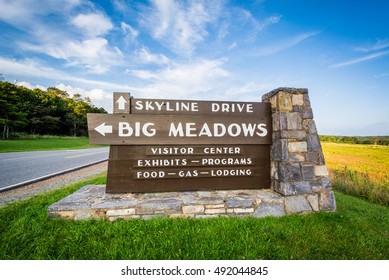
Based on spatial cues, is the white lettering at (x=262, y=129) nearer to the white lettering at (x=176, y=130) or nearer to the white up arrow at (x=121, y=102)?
the white lettering at (x=176, y=130)

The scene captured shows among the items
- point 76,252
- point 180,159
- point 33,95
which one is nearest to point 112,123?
point 180,159

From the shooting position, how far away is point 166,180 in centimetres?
376

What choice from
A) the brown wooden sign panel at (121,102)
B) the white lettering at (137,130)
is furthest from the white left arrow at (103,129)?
the brown wooden sign panel at (121,102)

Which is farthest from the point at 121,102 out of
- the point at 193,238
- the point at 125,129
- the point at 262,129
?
the point at 262,129

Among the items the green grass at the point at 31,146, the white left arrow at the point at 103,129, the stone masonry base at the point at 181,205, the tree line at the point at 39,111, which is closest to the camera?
the stone masonry base at the point at 181,205

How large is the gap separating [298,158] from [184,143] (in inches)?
92.4

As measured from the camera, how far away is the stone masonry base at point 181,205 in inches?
123

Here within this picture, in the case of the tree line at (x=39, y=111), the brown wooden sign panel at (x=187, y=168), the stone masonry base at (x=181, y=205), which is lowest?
the stone masonry base at (x=181, y=205)

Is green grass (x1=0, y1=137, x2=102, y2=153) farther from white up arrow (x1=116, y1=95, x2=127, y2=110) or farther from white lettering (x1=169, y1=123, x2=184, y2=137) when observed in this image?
white lettering (x1=169, y1=123, x2=184, y2=137)

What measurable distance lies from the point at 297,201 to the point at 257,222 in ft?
3.67

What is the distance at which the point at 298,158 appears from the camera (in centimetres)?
371

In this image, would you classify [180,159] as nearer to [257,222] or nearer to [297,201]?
[257,222]

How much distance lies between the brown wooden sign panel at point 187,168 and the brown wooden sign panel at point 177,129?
0.15m
